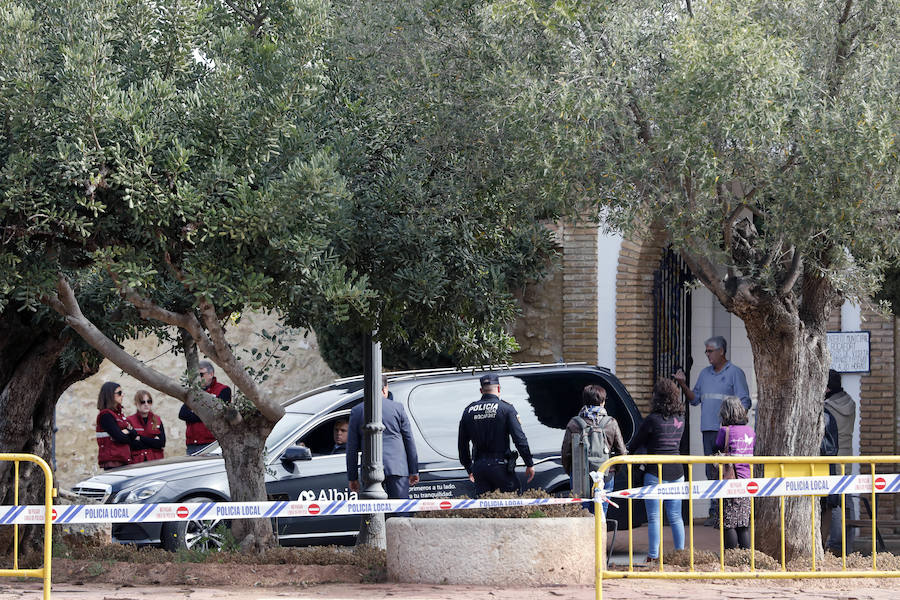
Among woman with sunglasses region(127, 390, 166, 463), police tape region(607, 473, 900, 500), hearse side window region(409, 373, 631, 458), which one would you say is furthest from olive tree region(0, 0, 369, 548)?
woman with sunglasses region(127, 390, 166, 463)

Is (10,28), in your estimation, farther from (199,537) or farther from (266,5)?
(199,537)

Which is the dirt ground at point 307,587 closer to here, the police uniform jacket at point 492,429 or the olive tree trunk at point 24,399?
the olive tree trunk at point 24,399

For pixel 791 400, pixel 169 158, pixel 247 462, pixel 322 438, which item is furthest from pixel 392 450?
pixel 169 158

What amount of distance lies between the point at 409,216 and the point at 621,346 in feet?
23.6

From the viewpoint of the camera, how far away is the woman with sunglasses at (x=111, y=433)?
12.8 metres

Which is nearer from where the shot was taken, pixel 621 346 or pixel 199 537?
pixel 199 537

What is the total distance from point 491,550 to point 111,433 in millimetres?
6108

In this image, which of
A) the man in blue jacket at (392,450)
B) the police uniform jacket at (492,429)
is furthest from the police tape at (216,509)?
the man in blue jacket at (392,450)

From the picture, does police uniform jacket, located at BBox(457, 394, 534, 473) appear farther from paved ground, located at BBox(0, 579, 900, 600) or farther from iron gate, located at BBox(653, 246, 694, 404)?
iron gate, located at BBox(653, 246, 694, 404)

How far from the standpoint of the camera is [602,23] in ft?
27.9

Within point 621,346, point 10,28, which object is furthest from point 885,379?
point 10,28

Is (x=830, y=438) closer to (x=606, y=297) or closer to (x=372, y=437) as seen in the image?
(x=606, y=297)

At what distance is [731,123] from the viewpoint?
7836 mm

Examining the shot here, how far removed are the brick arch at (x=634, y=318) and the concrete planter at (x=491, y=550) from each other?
7.13 m
